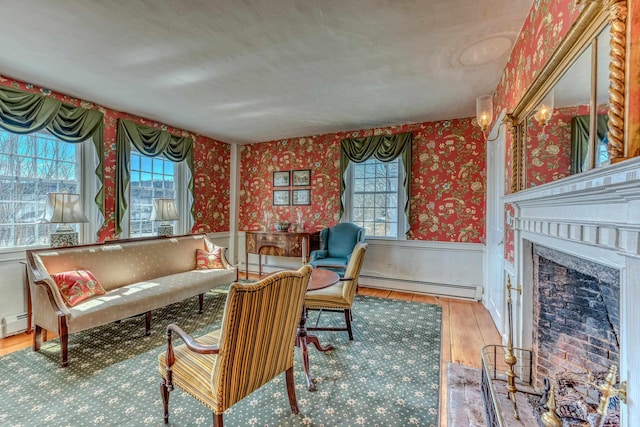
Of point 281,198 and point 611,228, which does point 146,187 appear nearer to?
point 281,198

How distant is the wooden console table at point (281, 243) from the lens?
14.9 ft

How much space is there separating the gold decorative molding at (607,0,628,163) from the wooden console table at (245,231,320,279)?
3718 millimetres

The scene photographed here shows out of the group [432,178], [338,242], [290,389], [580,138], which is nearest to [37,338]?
[290,389]

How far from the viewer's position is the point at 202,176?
504 centimetres

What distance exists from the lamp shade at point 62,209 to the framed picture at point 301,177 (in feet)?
9.89

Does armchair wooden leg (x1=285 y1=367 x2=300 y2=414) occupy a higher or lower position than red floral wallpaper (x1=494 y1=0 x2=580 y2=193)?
lower

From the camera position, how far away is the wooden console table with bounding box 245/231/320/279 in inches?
178

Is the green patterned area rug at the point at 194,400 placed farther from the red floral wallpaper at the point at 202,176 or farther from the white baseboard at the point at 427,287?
the red floral wallpaper at the point at 202,176

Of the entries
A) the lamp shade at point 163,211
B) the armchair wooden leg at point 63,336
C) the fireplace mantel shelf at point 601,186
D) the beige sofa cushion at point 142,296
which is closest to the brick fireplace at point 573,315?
the fireplace mantel shelf at point 601,186

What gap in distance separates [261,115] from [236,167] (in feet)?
6.24

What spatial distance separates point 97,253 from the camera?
9.92ft

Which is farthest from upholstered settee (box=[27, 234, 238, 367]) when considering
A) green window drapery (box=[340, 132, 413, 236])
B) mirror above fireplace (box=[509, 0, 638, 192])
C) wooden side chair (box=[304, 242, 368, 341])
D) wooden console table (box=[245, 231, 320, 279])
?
mirror above fireplace (box=[509, 0, 638, 192])

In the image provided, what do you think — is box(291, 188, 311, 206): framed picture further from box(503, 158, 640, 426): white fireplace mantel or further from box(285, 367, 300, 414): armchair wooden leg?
box(503, 158, 640, 426): white fireplace mantel

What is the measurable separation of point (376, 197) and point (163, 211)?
2.99 meters
